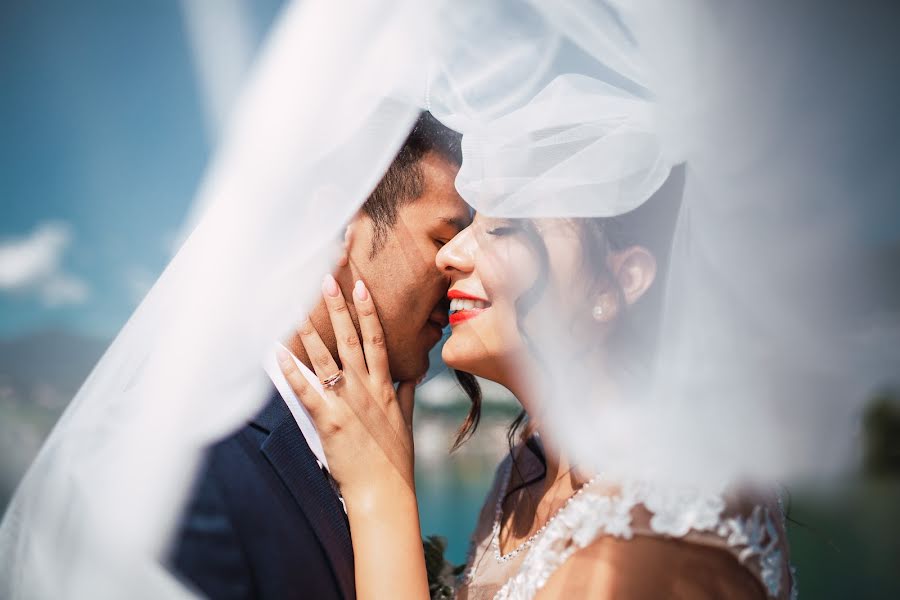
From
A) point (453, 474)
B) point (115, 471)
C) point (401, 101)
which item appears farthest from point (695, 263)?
point (453, 474)

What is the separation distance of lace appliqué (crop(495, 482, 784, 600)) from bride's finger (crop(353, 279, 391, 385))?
2.39 ft

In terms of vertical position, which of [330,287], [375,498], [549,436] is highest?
[330,287]

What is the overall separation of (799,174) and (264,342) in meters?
1.50

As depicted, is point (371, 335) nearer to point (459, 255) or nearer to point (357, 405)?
point (357, 405)

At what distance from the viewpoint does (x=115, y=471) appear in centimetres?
146

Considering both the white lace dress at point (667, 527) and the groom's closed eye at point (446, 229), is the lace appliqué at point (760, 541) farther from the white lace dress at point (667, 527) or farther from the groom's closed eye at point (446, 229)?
the groom's closed eye at point (446, 229)

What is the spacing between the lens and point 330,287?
80.1 inches

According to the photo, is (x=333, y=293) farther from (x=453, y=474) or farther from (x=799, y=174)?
(x=453, y=474)

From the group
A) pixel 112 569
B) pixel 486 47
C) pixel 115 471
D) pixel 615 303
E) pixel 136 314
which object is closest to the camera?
pixel 112 569

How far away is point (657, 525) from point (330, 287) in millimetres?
1202

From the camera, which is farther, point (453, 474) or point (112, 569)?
point (453, 474)

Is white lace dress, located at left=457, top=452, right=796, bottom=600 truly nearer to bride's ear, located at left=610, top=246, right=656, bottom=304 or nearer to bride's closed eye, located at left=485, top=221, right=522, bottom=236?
bride's ear, located at left=610, top=246, right=656, bottom=304

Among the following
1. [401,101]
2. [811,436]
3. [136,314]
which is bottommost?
[811,436]

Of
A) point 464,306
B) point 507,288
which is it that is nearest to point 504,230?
point 507,288
